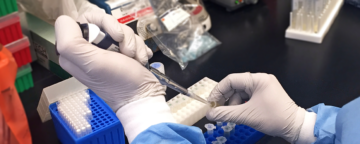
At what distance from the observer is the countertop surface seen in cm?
133

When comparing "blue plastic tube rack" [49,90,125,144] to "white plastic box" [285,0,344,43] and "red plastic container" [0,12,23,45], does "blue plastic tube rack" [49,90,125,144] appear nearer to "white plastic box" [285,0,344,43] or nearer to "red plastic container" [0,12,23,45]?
"red plastic container" [0,12,23,45]

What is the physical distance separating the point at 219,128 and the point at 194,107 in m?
0.13

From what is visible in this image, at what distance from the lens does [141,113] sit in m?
0.86

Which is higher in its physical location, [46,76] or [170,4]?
[170,4]

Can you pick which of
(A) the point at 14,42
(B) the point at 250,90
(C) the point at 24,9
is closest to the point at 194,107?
(B) the point at 250,90

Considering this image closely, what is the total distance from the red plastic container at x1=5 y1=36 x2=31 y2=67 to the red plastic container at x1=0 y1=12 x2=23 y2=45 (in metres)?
0.02

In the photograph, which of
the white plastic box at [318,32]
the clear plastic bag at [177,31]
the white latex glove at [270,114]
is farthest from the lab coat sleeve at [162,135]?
the white plastic box at [318,32]

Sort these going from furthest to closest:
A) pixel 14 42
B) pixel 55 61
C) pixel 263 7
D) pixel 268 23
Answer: pixel 263 7
pixel 268 23
pixel 55 61
pixel 14 42

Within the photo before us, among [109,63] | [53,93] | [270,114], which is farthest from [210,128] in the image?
[53,93]

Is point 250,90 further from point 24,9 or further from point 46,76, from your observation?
point 24,9

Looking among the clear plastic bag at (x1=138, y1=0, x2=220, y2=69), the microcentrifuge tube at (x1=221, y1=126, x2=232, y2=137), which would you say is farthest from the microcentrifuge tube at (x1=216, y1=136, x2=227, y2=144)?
the clear plastic bag at (x1=138, y1=0, x2=220, y2=69)

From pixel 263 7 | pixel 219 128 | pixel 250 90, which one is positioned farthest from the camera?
pixel 263 7

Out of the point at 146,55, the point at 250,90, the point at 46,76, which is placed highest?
the point at 146,55

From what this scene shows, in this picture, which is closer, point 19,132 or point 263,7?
point 19,132
